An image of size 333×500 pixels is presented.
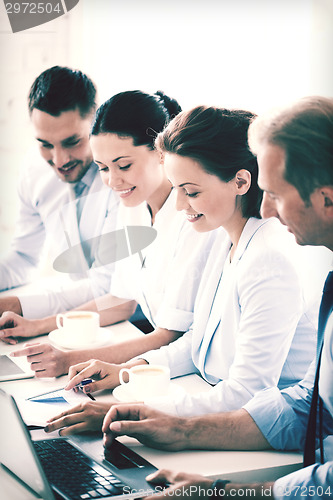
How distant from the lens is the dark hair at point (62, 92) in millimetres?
1613

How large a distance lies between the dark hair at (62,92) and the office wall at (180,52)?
0.09 feet

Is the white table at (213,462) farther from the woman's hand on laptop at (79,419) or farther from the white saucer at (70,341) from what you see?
the white saucer at (70,341)

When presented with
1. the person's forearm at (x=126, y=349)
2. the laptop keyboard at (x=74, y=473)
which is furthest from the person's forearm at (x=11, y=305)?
the laptop keyboard at (x=74, y=473)

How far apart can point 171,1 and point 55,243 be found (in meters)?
0.81

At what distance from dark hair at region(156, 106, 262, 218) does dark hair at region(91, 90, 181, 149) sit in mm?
264

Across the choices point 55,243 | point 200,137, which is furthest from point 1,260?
point 200,137

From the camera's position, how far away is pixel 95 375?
51.3 inches

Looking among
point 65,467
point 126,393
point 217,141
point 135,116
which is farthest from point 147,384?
point 135,116

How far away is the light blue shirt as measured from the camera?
91 cm

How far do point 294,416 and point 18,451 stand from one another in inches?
19.1

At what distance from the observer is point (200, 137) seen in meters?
1.22

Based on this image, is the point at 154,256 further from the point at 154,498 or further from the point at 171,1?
the point at 154,498

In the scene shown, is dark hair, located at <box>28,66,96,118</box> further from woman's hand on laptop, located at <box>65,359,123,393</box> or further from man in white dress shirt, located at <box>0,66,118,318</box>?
woman's hand on laptop, located at <box>65,359,123,393</box>

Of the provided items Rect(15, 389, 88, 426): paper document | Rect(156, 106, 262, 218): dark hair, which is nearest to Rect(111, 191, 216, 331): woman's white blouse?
Rect(156, 106, 262, 218): dark hair
